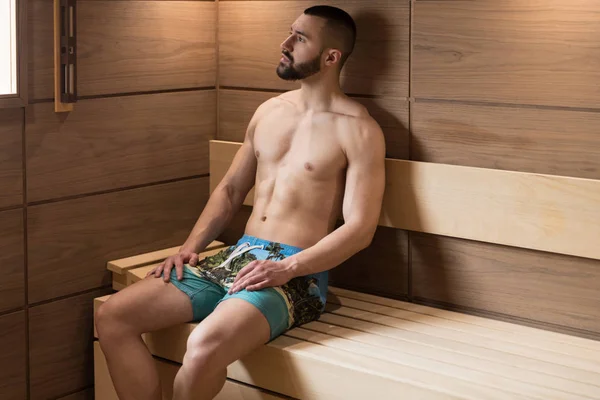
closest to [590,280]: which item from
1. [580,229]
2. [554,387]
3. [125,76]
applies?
[580,229]

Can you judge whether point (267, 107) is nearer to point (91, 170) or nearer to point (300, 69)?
point (300, 69)

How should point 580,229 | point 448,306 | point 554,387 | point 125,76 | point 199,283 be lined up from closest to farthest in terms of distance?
point 554,387 < point 580,229 < point 199,283 < point 448,306 < point 125,76

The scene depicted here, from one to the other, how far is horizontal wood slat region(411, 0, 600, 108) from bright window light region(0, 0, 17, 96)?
151 cm

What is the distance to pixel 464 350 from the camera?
3092mm

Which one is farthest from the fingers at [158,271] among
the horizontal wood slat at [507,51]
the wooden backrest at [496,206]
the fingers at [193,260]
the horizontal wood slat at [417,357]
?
the horizontal wood slat at [507,51]

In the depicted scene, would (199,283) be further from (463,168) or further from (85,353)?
(463,168)

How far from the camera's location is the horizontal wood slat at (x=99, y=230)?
3.56 metres

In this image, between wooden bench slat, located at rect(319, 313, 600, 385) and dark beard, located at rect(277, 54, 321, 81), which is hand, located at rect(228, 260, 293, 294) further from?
dark beard, located at rect(277, 54, 321, 81)

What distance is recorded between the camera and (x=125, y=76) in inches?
149

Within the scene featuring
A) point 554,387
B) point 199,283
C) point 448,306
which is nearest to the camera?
point 554,387

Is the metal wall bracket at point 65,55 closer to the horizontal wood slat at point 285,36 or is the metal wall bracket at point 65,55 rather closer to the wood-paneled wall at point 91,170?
the wood-paneled wall at point 91,170

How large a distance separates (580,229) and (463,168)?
0.49 metres

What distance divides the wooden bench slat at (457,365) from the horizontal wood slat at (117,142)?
1105mm

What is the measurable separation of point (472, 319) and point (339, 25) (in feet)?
4.08
